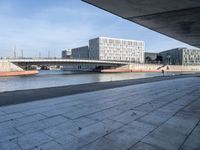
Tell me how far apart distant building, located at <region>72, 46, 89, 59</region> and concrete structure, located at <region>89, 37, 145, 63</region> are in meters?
5.27

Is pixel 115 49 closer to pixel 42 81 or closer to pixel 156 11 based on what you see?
pixel 42 81

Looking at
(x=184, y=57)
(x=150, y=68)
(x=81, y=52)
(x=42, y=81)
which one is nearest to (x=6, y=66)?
(x=42, y=81)

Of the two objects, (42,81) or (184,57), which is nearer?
(42,81)

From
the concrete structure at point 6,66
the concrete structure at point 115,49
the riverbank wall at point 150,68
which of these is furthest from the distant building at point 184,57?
the concrete structure at point 6,66

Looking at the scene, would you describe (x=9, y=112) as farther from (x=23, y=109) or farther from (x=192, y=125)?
(x=192, y=125)

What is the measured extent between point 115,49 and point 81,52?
28.7 m

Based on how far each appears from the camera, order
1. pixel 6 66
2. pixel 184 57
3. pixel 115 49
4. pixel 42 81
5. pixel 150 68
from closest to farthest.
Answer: pixel 42 81, pixel 6 66, pixel 150 68, pixel 184 57, pixel 115 49

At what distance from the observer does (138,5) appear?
27.0 ft

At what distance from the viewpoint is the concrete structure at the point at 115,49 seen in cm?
13488

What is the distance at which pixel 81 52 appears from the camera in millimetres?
154000

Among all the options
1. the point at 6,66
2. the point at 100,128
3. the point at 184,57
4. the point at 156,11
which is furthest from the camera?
the point at 184,57

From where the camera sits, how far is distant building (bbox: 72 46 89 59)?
487 feet

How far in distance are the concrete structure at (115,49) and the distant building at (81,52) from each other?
5272 millimetres

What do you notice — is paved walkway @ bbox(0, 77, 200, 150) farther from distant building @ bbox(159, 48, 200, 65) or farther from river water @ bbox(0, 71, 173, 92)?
distant building @ bbox(159, 48, 200, 65)
